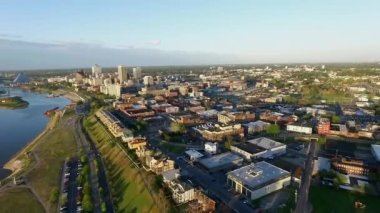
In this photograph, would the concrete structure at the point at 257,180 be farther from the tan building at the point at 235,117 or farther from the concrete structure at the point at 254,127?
the tan building at the point at 235,117

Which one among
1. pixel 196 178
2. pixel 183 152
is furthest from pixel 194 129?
pixel 196 178

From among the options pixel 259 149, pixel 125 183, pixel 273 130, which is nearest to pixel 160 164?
pixel 125 183

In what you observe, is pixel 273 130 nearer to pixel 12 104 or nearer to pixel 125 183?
pixel 125 183

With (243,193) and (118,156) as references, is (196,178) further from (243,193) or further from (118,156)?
(118,156)

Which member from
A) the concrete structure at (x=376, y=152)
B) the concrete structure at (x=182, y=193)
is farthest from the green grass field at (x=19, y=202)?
the concrete structure at (x=376, y=152)

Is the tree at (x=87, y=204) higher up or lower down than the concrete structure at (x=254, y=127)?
lower down
